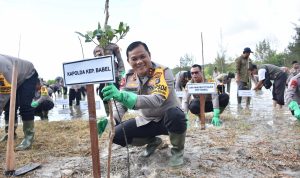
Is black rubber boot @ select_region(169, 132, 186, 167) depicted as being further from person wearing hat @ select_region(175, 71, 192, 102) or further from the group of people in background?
person wearing hat @ select_region(175, 71, 192, 102)

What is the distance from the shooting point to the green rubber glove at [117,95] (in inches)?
86.3

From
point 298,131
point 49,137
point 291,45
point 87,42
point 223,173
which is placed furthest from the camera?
point 291,45

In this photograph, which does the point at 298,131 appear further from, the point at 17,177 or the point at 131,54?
the point at 17,177

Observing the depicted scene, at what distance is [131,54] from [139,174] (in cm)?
110

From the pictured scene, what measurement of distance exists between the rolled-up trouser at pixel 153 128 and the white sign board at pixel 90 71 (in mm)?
914

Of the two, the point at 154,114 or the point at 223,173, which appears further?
the point at 154,114

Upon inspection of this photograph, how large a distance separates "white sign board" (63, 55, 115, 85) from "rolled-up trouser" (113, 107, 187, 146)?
3.00 feet

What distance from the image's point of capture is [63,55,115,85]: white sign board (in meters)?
2.23

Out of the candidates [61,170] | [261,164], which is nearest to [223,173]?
[261,164]

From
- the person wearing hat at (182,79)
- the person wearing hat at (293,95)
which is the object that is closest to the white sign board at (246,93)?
the person wearing hat at (182,79)

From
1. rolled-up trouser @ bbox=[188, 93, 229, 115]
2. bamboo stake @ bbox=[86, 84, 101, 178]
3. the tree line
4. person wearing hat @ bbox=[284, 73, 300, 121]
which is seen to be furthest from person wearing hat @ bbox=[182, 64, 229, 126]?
the tree line

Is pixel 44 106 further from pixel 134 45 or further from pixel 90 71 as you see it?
pixel 90 71

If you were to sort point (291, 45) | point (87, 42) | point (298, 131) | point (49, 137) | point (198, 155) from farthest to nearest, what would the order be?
point (291, 45) < point (49, 137) < point (298, 131) < point (198, 155) < point (87, 42)

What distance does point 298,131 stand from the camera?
459cm
